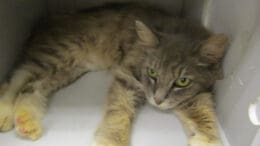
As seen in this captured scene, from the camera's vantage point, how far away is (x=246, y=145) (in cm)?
98

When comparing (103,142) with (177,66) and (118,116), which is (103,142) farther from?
(177,66)

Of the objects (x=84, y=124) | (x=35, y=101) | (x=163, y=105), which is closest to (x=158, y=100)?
(x=163, y=105)

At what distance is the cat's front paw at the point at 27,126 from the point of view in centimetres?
105

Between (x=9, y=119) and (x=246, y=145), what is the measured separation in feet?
2.25

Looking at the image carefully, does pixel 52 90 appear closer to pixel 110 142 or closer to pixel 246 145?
pixel 110 142

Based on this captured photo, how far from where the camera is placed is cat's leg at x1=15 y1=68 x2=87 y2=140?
1057 millimetres

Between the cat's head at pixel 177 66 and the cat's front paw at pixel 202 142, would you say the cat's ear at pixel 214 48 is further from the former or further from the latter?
the cat's front paw at pixel 202 142

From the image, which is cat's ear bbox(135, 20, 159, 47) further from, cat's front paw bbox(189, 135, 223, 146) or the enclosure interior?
cat's front paw bbox(189, 135, 223, 146)

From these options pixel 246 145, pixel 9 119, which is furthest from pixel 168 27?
pixel 9 119

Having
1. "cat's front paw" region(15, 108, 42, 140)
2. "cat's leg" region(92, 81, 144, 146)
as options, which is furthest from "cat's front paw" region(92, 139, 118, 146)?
"cat's front paw" region(15, 108, 42, 140)

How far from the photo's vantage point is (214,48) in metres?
1.09

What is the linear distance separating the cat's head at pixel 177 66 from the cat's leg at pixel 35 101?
11.9 inches

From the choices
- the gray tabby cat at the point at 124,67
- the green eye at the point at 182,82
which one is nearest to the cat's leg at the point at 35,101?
the gray tabby cat at the point at 124,67

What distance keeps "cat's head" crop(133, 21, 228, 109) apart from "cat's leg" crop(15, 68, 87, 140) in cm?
30
